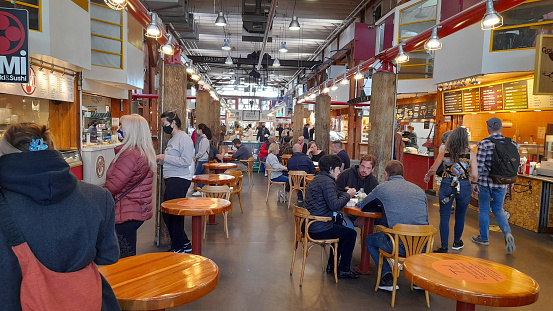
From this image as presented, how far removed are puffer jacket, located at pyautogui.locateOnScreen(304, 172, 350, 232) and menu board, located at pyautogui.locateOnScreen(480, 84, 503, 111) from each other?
5.63 metres

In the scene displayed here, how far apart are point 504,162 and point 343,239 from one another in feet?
9.63

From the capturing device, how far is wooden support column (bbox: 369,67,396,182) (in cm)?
643

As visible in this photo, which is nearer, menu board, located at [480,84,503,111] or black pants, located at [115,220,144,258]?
black pants, located at [115,220,144,258]

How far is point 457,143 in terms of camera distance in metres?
5.22

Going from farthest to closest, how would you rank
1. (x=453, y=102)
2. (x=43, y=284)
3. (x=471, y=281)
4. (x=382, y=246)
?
(x=453, y=102) → (x=382, y=246) → (x=471, y=281) → (x=43, y=284)

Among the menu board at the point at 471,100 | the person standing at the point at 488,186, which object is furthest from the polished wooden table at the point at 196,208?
the menu board at the point at 471,100

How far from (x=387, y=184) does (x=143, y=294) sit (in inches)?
101

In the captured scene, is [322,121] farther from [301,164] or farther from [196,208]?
[196,208]

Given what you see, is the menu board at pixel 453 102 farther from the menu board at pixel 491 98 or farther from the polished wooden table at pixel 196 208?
the polished wooden table at pixel 196 208

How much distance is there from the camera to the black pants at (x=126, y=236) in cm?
348

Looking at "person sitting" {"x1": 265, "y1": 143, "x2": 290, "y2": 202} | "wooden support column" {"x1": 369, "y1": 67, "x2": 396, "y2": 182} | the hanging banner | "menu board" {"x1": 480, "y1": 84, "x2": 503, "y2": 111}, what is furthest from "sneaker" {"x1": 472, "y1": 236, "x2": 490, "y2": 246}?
the hanging banner

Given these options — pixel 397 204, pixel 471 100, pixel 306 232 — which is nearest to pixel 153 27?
pixel 306 232

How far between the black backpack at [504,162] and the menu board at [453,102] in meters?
3.82

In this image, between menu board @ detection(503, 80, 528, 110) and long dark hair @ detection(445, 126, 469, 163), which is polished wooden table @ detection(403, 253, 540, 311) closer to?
long dark hair @ detection(445, 126, 469, 163)
